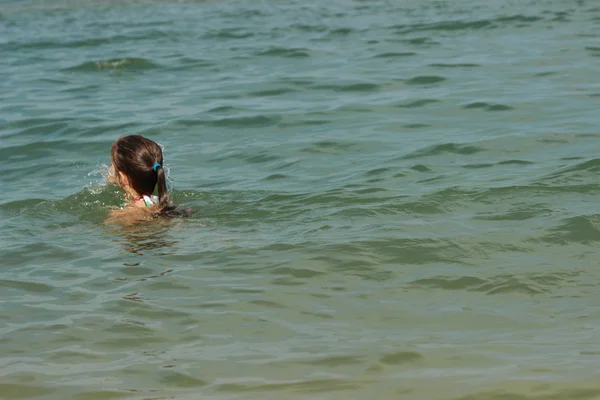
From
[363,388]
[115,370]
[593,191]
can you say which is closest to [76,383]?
[115,370]

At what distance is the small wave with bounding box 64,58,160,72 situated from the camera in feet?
47.3

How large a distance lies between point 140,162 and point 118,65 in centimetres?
784

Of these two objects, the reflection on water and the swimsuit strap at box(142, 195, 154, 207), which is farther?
the swimsuit strap at box(142, 195, 154, 207)

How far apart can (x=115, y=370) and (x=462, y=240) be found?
8.69 ft

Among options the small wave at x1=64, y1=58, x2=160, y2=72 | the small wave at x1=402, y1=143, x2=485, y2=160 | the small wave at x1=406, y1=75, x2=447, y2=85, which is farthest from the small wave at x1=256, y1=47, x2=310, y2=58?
the small wave at x1=402, y1=143, x2=485, y2=160

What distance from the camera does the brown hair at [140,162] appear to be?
7105mm

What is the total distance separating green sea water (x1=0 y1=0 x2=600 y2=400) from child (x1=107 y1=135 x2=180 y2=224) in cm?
21

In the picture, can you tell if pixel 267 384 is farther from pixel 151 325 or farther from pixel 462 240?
pixel 462 240

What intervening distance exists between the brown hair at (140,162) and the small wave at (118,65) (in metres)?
7.29

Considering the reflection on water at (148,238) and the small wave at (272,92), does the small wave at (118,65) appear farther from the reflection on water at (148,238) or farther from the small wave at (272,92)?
the reflection on water at (148,238)

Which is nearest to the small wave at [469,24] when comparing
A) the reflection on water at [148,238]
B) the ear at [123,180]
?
the ear at [123,180]

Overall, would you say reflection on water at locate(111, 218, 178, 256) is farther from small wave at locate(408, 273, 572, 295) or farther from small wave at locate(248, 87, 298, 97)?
small wave at locate(248, 87, 298, 97)

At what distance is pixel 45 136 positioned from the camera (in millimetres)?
10430

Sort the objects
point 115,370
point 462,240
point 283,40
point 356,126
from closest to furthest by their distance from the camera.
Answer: point 115,370 → point 462,240 → point 356,126 → point 283,40
